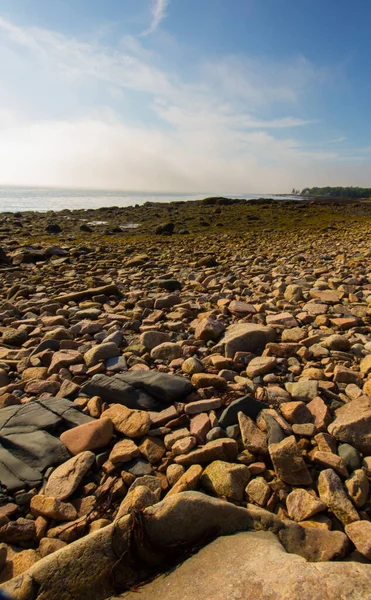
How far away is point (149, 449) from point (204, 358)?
5.16 ft

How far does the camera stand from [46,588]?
159cm

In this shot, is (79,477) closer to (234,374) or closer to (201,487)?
(201,487)

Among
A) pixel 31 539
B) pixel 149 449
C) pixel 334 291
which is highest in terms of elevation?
pixel 334 291

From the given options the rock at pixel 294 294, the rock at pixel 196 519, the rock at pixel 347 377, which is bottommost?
the rock at pixel 196 519

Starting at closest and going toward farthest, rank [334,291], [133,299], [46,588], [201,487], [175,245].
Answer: [46,588] < [201,487] < [334,291] < [133,299] < [175,245]

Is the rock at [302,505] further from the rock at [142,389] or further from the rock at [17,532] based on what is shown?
the rock at [17,532]

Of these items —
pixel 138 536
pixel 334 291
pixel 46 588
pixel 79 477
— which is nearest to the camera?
pixel 46 588

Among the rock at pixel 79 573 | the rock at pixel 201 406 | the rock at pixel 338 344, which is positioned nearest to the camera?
the rock at pixel 79 573

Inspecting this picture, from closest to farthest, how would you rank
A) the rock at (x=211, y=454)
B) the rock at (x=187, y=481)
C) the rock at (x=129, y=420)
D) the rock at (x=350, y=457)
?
the rock at (x=187, y=481)
the rock at (x=350, y=457)
the rock at (x=211, y=454)
the rock at (x=129, y=420)

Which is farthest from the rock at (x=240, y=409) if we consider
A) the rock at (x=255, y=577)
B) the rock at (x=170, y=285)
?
the rock at (x=170, y=285)

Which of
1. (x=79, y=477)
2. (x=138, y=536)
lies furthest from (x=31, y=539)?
(x=138, y=536)

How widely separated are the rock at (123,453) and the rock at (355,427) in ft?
4.81

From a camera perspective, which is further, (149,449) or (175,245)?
(175,245)

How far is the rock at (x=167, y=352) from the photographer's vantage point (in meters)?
4.21
